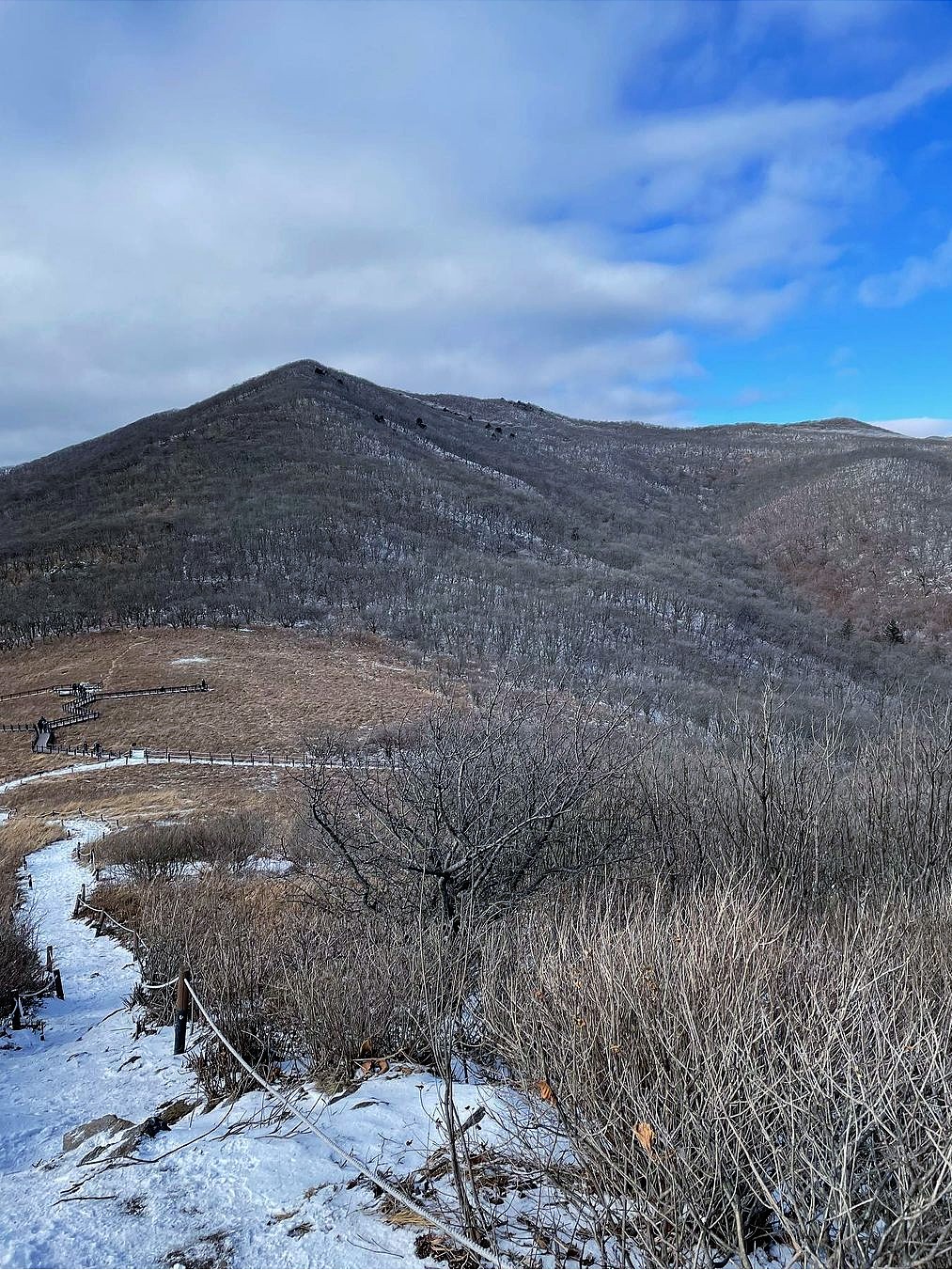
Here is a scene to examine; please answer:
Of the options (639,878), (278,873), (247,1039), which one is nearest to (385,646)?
(278,873)

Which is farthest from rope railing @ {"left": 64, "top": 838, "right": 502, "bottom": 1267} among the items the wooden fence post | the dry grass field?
the dry grass field

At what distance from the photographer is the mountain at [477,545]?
46312mm

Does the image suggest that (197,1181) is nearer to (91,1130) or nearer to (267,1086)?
(267,1086)

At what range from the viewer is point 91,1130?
17.7 feet

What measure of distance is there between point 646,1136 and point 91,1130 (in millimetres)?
4534

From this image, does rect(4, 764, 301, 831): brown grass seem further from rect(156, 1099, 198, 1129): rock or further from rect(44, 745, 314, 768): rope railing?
rect(156, 1099, 198, 1129): rock

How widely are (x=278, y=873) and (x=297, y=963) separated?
11087 mm

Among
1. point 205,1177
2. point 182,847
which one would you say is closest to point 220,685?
point 182,847

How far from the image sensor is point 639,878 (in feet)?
32.0

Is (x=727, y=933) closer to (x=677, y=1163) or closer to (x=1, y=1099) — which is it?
(x=677, y=1163)

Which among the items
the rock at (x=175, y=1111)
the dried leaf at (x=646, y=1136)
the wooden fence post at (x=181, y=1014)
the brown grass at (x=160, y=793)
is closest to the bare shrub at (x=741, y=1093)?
the dried leaf at (x=646, y=1136)

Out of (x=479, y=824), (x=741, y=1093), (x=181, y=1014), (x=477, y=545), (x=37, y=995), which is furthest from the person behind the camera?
(x=477, y=545)

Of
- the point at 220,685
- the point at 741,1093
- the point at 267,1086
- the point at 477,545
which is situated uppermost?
the point at 477,545

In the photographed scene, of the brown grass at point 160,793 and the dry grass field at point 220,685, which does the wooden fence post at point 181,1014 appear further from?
the dry grass field at point 220,685
